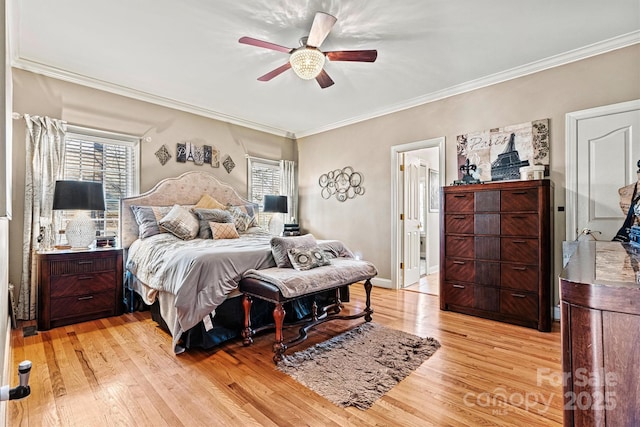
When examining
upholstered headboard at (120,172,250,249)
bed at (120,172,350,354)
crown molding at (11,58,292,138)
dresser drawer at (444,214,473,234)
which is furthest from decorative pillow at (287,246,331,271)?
crown molding at (11,58,292,138)

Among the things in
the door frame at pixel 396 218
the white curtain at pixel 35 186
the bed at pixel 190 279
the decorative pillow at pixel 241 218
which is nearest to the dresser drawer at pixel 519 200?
the door frame at pixel 396 218

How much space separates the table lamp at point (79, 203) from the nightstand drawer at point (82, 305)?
548 mm

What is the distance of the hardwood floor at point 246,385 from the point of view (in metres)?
1.67

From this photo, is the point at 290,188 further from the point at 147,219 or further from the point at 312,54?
the point at 312,54

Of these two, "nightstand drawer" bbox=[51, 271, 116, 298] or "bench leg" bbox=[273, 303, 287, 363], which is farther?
"nightstand drawer" bbox=[51, 271, 116, 298]

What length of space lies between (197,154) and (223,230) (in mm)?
1569

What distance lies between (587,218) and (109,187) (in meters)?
5.41

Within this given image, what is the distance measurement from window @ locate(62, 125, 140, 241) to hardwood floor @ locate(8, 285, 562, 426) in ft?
4.80

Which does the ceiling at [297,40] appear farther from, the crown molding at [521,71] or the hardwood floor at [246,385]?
A: the hardwood floor at [246,385]

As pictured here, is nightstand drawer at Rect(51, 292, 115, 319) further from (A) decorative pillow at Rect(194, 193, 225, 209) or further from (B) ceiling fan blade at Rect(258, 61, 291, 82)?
(B) ceiling fan blade at Rect(258, 61, 291, 82)

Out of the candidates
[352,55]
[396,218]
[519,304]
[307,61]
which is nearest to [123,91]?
[307,61]

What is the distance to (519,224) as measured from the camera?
3055 millimetres

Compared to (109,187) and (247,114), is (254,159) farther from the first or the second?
(109,187)

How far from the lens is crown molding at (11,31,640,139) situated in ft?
9.51
